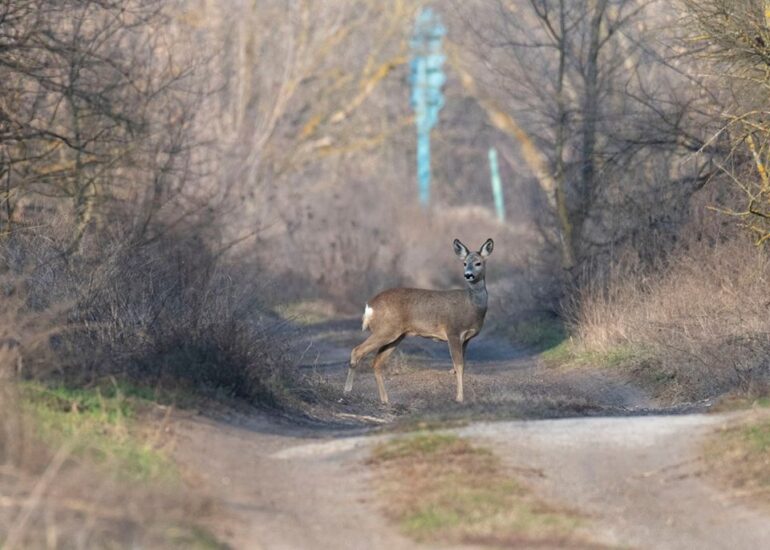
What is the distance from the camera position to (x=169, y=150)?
2361cm

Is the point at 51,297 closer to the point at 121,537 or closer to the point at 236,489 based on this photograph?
the point at 236,489

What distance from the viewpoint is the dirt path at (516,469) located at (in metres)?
9.51

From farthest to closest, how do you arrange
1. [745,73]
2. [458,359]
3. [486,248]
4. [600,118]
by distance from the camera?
[600,118] < [745,73] < [486,248] < [458,359]

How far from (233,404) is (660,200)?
1275 cm

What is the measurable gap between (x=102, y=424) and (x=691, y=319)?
35.6ft

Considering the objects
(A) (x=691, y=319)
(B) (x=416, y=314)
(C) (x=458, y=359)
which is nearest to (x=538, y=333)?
(A) (x=691, y=319)

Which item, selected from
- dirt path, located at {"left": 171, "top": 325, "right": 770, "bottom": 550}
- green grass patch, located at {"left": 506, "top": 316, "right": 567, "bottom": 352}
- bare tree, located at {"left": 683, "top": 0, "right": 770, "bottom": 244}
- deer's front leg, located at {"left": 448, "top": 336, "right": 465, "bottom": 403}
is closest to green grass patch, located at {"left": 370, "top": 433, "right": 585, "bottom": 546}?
dirt path, located at {"left": 171, "top": 325, "right": 770, "bottom": 550}

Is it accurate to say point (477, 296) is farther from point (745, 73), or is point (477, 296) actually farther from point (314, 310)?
point (314, 310)

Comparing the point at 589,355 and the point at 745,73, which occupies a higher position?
the point at 745,73

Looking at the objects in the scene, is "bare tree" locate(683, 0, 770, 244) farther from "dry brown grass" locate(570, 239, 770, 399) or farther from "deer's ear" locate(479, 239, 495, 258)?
"deer's ear" locate(479, 239, 495, 258)

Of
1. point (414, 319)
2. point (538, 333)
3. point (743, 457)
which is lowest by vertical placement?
point (743, 457)

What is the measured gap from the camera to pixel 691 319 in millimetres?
19688

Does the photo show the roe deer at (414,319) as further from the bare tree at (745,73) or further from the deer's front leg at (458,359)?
the bare tree at (745,73)

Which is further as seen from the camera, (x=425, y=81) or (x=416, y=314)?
(x=425, y=81)
